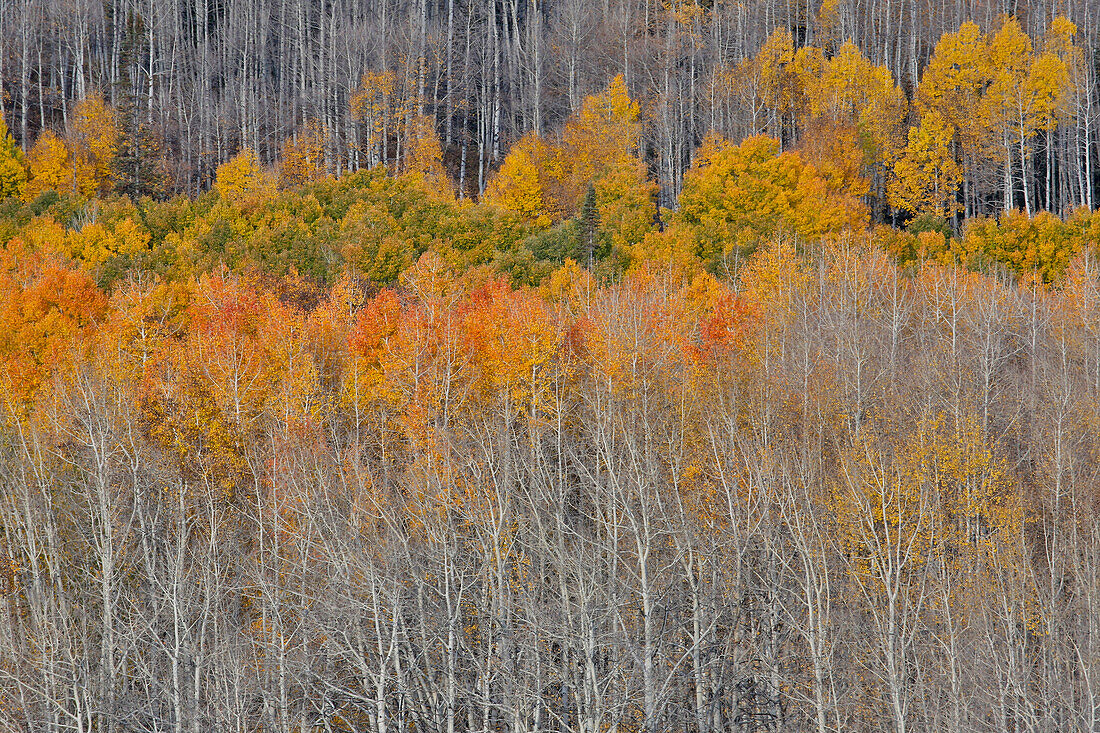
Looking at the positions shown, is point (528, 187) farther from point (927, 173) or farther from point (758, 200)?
point (927, 173)

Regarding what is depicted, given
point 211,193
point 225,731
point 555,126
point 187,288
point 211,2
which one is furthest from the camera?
point 211,2

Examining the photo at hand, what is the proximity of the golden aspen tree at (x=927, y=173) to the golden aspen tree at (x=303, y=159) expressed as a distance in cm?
3653

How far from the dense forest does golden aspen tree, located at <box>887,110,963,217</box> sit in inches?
11.4

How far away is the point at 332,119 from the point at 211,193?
1406 centimetres

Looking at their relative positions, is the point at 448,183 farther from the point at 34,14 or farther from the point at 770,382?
the point at 34,14

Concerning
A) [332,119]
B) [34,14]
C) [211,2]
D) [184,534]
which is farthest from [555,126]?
[184,534]

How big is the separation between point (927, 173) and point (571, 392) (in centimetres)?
3206

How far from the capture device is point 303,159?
63500 mm

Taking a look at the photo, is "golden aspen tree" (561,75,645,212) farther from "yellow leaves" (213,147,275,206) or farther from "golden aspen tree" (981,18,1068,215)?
"golden aspen tree" (981,18,1068,215)

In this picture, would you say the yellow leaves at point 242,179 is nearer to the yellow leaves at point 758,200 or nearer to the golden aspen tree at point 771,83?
the yellow leaves at point 758,200

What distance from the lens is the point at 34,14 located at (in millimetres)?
75938

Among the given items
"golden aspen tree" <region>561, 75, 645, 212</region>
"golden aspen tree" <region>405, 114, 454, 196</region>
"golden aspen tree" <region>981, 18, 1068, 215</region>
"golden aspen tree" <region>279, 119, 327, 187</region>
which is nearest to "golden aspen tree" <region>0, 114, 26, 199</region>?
"golden aspen tree" <region>279, 119, 327, 187</region>

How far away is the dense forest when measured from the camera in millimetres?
23000

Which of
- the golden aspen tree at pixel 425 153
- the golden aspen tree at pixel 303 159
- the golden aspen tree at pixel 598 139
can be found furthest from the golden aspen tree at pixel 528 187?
the golden aspen tree at pixel 303 159
